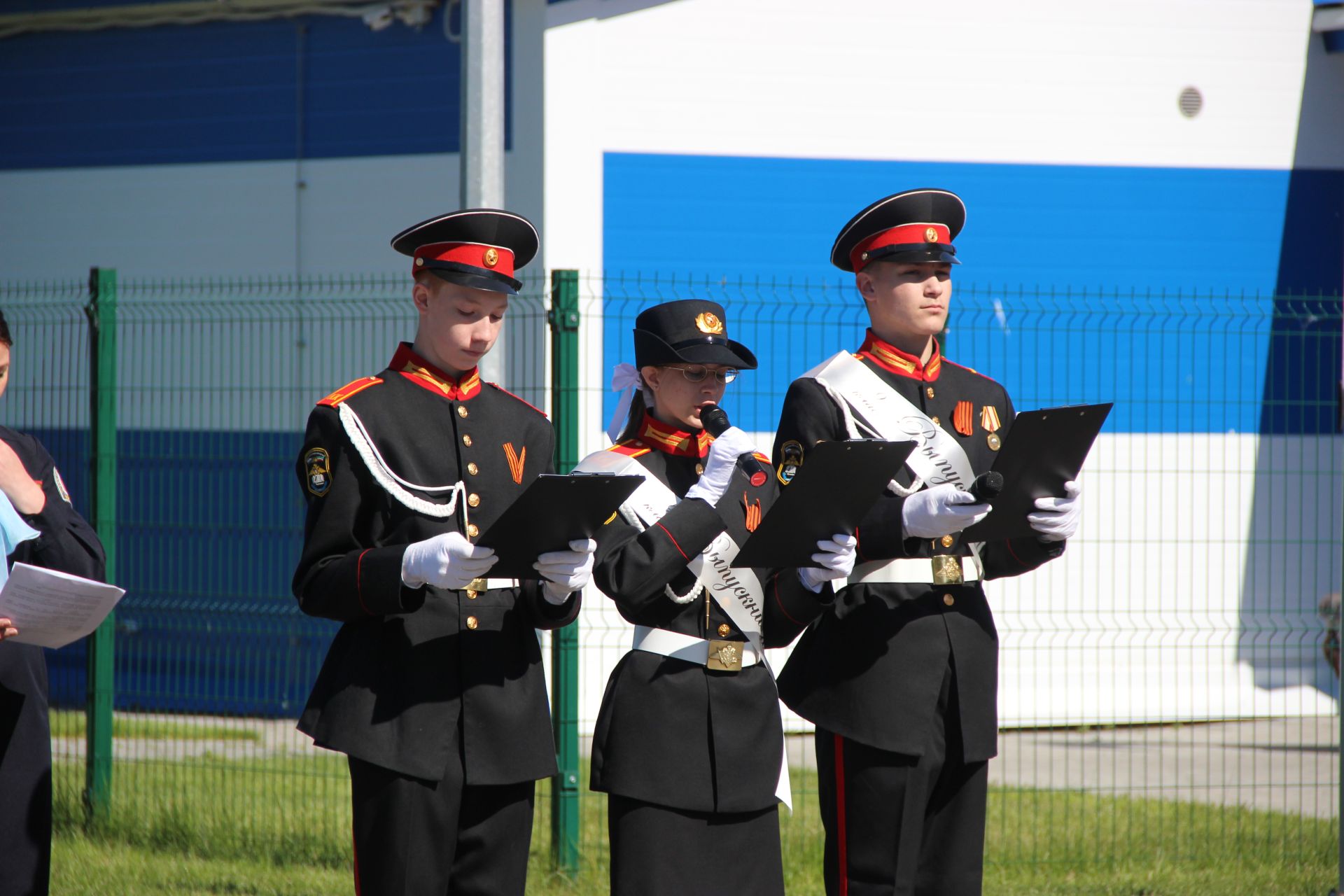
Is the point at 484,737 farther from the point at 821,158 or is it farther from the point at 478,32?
the point at 821,158

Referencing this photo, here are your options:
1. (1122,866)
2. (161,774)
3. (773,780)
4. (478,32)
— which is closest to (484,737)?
(773,780)

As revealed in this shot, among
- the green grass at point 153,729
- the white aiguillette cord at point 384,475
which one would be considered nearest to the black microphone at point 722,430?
the white aiguillette cord at point 384,475

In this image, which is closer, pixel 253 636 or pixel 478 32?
pixel 478 32

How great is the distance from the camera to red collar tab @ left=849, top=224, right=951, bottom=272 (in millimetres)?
3844

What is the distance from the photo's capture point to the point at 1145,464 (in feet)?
27.8

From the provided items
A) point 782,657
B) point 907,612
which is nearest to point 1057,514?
point 907,612

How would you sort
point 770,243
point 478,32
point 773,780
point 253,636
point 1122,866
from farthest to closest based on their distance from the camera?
point 770,243 → point 253,636 → point 1122,866 → point 478,32 → point 773,780

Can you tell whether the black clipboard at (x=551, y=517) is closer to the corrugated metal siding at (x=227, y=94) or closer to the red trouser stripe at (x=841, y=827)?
the red trouser stripe at (x=841, y=827)

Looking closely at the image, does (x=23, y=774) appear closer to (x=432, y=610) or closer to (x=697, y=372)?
(x=432, y=610)

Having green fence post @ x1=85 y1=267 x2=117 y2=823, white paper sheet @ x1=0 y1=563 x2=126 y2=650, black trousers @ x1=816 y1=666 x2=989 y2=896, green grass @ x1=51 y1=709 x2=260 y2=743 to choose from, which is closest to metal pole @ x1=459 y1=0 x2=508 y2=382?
green fence post @ x1=85 y1=267 x2=117 y2=823

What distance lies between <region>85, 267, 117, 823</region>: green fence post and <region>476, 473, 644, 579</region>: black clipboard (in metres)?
3.99

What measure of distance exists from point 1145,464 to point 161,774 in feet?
17.2

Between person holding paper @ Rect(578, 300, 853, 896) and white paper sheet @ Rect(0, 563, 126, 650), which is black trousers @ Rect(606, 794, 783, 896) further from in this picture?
white paper sheet @ Rect(0, 563, 126, 650)

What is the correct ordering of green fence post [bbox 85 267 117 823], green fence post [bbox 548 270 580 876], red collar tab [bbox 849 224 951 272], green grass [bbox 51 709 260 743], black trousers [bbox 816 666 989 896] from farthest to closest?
green grass [bbox 51 709 260 743] → green fence post [bbox 85 267 117 823] → green fence post [bbox 548 270 580 876] → red collar tab [bbox 849 224 951 272] → black trousers [bbox 816 666 989 896]
